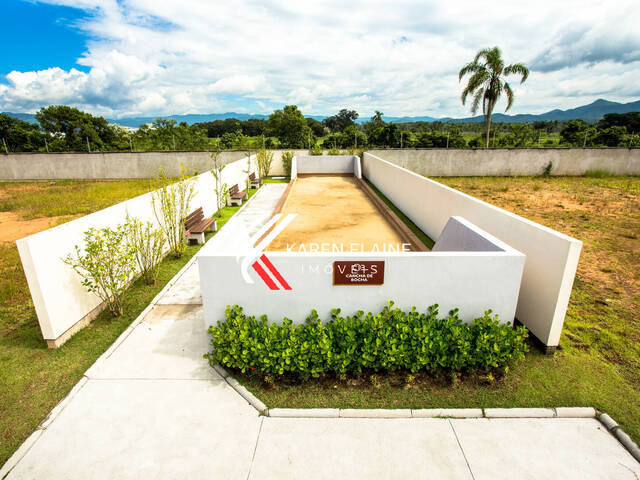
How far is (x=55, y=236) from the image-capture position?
447 centimetres

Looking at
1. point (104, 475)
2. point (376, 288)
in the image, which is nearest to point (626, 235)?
point (376, 288)

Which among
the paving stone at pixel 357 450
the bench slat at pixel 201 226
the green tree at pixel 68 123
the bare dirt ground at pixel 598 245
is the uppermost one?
the green tree at pixel 68 123

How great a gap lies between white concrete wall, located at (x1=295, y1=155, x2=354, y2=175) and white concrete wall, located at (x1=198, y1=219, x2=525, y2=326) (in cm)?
1553

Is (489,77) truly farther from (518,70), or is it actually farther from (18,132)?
(18,132)

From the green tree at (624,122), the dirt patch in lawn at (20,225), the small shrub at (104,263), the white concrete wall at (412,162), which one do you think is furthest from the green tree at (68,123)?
the green tree at (624,122)

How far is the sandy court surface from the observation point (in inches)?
309

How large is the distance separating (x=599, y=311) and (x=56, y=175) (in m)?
23.9

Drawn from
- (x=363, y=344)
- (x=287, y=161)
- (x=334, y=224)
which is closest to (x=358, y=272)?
(x=363, y=344)

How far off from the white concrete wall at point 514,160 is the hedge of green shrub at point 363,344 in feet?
57.3

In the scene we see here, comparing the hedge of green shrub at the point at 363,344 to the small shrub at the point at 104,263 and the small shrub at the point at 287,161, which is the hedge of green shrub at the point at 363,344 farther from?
the small shrub at the point at 287,161

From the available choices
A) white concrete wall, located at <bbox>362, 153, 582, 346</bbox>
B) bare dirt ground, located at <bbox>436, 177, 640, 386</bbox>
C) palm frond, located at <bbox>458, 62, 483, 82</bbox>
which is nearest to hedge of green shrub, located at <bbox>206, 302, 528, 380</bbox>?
Answer: white concrete wall, located at <bbox>362, 153, 582, 346</bbox>

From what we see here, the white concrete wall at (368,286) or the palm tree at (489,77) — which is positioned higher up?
the palm tree at (489,77)

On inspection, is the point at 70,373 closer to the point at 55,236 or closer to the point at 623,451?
the point at 55,236

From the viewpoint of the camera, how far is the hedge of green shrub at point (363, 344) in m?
3.77
